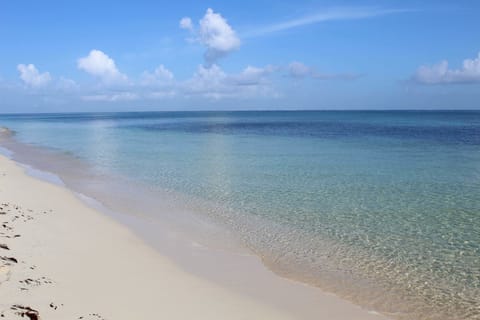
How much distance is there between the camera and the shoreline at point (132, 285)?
729cm

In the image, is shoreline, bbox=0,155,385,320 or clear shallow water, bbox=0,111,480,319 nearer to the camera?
shoreline, bbox=0,155,385,320

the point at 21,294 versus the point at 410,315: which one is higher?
the point at 21,294

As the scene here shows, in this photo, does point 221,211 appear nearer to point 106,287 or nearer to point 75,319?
point 106,287

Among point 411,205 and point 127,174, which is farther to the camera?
point 127,174

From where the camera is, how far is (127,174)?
23938 millimetres

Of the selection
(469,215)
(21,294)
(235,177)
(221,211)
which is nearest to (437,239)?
(469,215)

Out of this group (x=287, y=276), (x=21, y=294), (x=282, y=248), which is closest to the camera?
(x=21, y=294)

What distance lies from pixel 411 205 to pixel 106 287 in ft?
38.9

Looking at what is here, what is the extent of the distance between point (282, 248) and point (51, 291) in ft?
19.8

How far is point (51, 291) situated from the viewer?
24.7ft

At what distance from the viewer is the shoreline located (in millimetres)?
7293

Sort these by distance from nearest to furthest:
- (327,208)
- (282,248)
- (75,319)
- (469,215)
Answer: (75,319)
(282,248)
(469,215)
(327,208)

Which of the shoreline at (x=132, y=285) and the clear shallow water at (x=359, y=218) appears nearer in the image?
the shoreline at (x=132, y=285)

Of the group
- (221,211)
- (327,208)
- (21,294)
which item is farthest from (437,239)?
(21,294)
